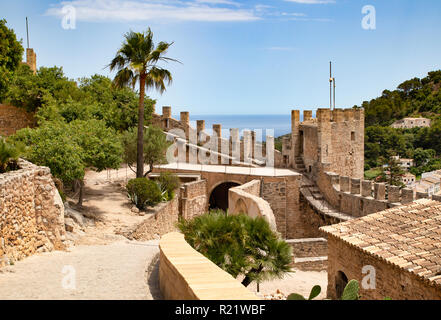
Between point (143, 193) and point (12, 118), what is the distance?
12.9 metres

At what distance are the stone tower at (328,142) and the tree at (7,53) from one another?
1510 cm

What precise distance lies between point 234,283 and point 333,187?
18.4 metres

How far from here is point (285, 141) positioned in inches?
1083

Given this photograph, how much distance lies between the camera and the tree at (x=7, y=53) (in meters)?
23.8

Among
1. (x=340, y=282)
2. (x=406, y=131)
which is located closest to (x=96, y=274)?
(x=340, y=282)

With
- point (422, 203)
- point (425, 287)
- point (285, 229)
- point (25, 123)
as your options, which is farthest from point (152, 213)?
point (25, 123)

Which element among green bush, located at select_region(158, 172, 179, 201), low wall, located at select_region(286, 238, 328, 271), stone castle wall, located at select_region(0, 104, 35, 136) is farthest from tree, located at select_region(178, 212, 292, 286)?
stone castle wall, located at select_region(0, 104, 35, 136)

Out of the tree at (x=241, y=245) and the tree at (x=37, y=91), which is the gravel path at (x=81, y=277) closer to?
the tree at (x=241, y=245)

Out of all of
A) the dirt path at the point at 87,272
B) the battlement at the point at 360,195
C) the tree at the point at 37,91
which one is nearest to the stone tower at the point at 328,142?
the battlement at the point at 360,195

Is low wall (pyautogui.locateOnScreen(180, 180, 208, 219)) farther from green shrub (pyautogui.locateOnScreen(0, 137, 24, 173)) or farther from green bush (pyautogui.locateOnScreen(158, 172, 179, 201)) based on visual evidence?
green shrub (pyautogui.locateOnScreen(0, 137, 24, 173))

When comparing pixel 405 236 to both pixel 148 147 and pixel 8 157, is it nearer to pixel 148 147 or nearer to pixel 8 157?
pixel 8 157

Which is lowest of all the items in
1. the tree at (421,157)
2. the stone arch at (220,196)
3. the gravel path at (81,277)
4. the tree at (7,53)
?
the tree at (421,157)

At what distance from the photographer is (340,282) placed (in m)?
12.8
